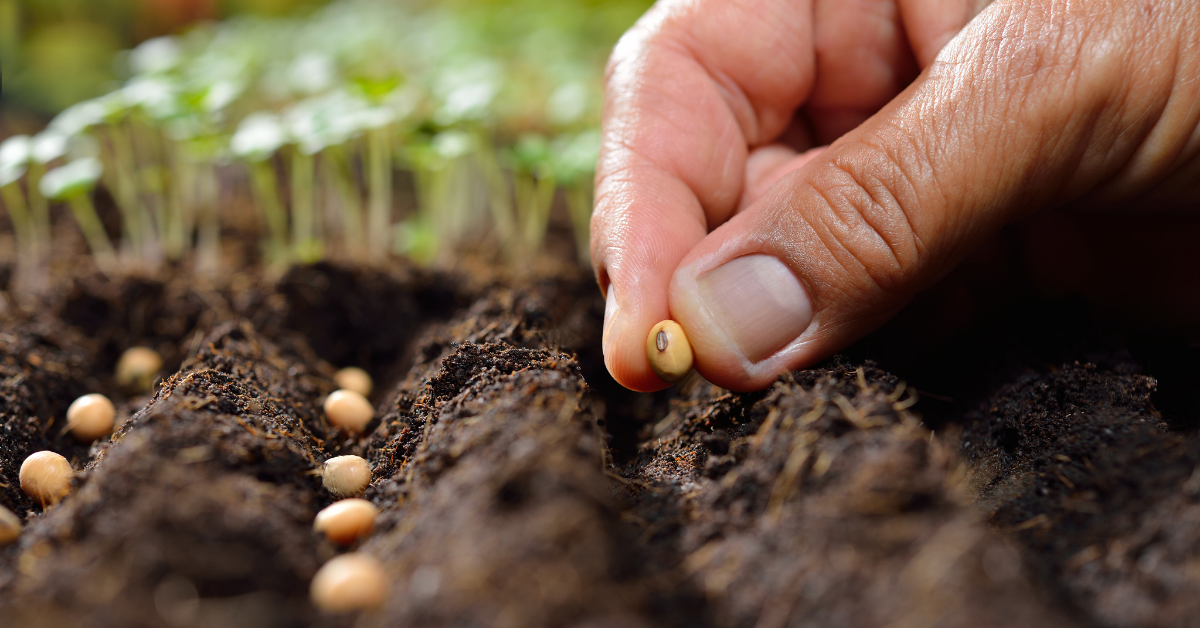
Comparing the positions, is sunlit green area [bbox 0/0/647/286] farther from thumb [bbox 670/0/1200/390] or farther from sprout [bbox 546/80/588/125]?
thumb [bbox 670/0/1200/390]

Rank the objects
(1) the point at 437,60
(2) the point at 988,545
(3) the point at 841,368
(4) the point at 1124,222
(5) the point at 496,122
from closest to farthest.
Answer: (2) the point at 988,545 → (3) the point at 841,368 → (4) the point at 1124,222 → (5) the point at 496,122 → (1) the point at 437,60

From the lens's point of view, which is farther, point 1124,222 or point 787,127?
point 787,127

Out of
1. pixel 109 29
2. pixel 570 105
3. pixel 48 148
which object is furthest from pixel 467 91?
pixel 109 29

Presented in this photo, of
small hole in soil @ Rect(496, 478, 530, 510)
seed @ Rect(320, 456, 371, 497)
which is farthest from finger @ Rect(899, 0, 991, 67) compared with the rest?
seed @ Rect(320, 456, 371, 497)

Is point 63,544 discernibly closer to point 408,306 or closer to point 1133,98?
point 408,306

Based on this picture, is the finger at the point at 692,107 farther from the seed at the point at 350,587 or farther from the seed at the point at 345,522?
the seed at the point at 350,587

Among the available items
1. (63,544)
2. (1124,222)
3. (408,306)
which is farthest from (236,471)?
(1124,222)
